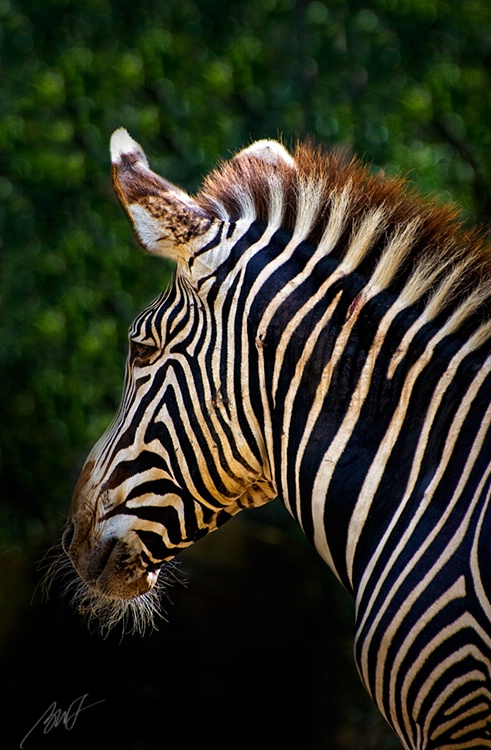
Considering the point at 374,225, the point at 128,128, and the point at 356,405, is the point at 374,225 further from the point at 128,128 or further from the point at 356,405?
the point at 128,128

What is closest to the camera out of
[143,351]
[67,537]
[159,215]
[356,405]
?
[356,405]

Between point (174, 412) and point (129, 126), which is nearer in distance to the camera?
point (174, 412)

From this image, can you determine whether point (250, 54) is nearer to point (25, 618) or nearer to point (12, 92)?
point (12, 92)

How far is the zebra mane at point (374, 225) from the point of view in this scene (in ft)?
7.57

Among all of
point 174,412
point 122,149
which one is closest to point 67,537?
point 174,412

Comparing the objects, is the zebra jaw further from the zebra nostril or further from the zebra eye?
the zebra eye

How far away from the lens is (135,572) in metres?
2.71

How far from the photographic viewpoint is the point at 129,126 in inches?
204

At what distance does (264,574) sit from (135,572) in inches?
108
